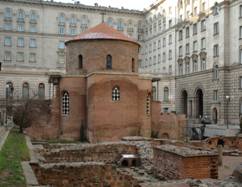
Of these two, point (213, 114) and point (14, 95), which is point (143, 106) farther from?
point (14, 95)

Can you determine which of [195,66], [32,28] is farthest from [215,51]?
[32,28]

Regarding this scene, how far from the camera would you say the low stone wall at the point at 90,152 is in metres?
20.7

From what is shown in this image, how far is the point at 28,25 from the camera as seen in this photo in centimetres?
7125

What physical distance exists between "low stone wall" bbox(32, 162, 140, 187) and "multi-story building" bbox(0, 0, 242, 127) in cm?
2911

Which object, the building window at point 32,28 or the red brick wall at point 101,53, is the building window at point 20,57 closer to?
the building window at point 32,28

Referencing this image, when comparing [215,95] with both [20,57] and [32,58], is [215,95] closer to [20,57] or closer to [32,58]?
[32,58]

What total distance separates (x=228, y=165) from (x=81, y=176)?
26.5 feet

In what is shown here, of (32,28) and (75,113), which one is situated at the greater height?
(32,28)

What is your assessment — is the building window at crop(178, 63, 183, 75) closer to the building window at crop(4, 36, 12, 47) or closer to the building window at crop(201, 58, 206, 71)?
the building window at crop(201, 58, 206, 71)

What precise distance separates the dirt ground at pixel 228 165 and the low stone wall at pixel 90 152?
16.3ft

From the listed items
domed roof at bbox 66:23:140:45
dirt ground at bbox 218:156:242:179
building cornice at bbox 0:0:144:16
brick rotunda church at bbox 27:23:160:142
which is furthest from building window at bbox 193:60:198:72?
dirt ground at bbox 218:156:242:179

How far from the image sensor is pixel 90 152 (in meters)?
21.7

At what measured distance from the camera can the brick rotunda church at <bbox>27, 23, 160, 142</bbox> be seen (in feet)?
99.9

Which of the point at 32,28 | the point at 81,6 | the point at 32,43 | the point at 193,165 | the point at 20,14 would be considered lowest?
the point at 193,165
